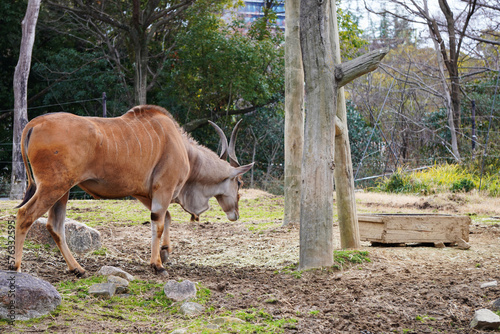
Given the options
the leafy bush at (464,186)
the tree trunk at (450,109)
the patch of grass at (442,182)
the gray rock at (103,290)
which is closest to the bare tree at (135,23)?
the patch of grass at (442,182)

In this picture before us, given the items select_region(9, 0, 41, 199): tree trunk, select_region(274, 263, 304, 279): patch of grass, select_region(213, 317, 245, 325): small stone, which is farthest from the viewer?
select_region(9, 0, 41, 199): tree trunk

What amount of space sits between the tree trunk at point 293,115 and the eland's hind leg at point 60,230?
3.61 metres

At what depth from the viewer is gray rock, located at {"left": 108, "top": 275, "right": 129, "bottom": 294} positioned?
405cm

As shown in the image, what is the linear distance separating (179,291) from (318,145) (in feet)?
6.08

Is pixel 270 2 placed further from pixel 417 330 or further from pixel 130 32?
pixel 417 330

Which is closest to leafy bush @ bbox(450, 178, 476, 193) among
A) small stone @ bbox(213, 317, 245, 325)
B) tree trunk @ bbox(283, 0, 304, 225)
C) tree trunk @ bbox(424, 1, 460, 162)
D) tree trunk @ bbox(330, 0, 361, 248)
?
tree trunk @ bbox(424, 1, 460, 162)

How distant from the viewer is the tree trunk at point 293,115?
754cm

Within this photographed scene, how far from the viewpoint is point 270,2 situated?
57.9ft

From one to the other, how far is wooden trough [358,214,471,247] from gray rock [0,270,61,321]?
3667 millimetres

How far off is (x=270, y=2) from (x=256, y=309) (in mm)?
15351

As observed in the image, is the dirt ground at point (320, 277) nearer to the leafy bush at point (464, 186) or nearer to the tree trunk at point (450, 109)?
the leafy bush at point (464, 186)

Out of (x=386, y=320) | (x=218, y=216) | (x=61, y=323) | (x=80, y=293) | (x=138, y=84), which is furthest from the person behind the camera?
(x=138, y=84)

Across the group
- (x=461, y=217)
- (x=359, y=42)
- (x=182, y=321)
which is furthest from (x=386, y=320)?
(x=359, y=42)

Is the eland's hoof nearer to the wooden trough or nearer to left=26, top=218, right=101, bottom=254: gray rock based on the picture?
left=26, top=218, right=101, bottom=254: gray rock
